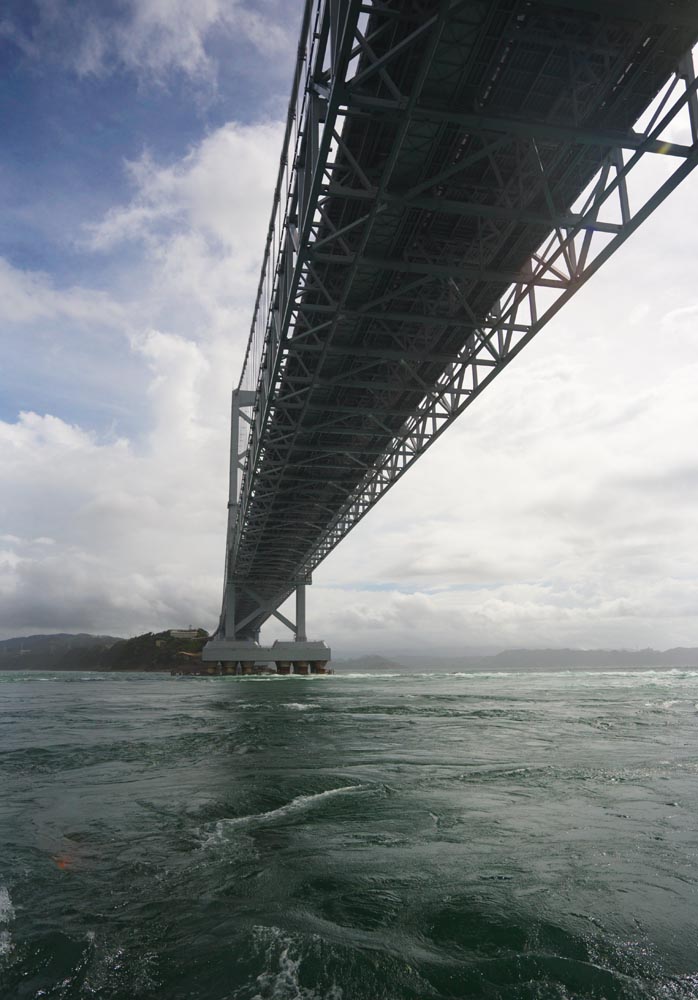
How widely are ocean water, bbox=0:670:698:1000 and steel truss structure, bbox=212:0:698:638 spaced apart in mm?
9286

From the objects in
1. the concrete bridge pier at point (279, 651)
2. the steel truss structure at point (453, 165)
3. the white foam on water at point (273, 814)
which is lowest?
the white foam on water at point (273, 814)

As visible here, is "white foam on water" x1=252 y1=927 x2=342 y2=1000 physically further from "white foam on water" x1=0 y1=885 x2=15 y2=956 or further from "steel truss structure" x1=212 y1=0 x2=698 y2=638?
"steel truss structure" x1=212 y1=0 x2=698 y2=638

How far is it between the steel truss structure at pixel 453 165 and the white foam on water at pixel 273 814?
9.37 metres

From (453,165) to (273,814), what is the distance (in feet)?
34.0

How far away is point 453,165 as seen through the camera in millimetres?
10398

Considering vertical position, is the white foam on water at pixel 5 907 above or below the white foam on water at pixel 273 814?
above

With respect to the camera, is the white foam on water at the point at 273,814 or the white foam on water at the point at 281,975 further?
the white foam on water at the point at 273,814

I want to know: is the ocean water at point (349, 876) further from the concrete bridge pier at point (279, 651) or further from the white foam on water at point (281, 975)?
the concrete bridge pier at point (279, 651)

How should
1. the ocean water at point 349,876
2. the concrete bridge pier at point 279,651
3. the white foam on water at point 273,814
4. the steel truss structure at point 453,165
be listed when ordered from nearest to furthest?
the ocean water at point 349,876 < the white foam on water at point 273,814 < the steel truss structure at point 453,165 < the concrete bridge pier at point 279,651

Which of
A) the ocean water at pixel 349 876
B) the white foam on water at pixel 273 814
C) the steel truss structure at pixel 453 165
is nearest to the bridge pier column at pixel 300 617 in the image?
the steel truss structure at pixel 453 165

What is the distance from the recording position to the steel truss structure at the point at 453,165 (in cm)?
880

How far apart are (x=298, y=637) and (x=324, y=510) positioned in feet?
71.1

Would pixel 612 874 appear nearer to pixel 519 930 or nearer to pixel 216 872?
pixel 519 930

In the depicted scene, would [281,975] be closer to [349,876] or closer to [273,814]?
[349,876]
